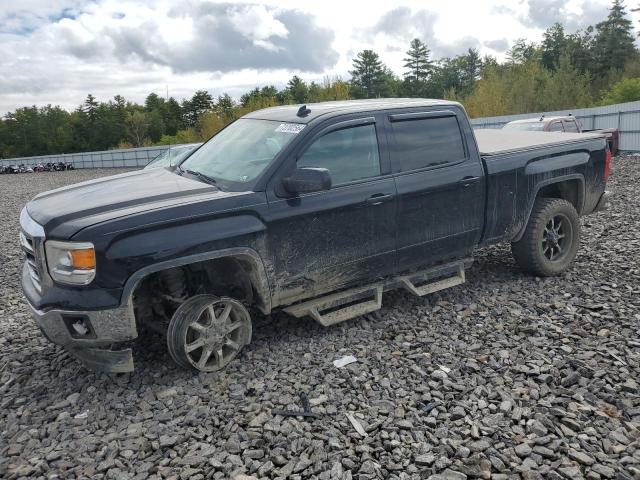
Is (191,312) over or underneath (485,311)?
over

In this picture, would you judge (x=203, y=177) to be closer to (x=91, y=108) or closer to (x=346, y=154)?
(x=346, y=154)

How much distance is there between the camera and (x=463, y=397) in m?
3.69

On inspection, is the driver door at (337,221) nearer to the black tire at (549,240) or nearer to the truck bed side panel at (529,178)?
the truck bed side panel at (529,178)

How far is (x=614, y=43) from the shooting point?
6531 cm

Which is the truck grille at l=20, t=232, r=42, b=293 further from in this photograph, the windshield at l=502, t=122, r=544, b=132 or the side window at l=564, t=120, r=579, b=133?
the side window at l=564, t=120, r=579, b=133

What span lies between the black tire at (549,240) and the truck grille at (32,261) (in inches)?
182

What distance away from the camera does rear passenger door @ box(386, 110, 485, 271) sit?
479cm

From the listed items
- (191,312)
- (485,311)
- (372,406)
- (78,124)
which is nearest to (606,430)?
(372,406)

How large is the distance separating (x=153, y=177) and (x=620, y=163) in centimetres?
1625

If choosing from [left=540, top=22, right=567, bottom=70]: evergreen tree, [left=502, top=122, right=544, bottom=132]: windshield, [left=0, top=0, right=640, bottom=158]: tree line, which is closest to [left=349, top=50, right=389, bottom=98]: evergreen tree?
[left=0, top=0, right=640, bottom=158]: tree line

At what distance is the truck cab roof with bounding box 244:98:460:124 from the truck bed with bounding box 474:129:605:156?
75 centimetres

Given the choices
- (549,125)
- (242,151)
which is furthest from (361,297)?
(549,125)

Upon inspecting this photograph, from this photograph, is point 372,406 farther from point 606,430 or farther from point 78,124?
point 78,124

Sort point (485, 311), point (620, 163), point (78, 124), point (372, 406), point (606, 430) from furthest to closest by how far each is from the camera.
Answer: point (78, 124) → point (620, 163) → point (485, 311) → point (372, 406) → point (606, 430)
